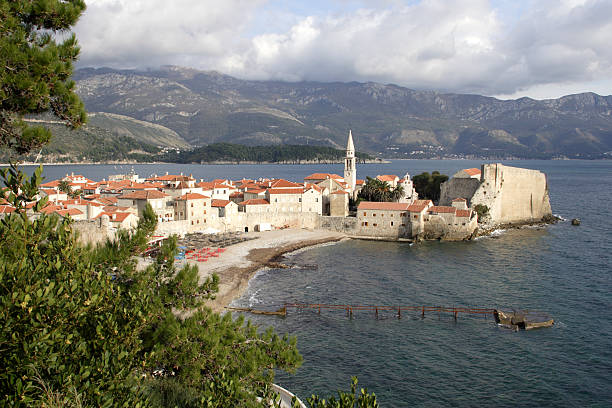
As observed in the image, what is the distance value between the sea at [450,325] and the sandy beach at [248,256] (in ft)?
3.06

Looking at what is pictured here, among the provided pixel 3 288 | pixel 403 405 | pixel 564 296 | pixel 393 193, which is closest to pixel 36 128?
pixel 3 288

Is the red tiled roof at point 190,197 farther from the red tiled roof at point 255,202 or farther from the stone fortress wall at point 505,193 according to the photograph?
the stone fortress wall at point 505,193

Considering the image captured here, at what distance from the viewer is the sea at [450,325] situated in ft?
56.4

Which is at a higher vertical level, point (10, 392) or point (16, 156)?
point (16, 156)

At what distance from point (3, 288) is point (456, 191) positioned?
1981 inches

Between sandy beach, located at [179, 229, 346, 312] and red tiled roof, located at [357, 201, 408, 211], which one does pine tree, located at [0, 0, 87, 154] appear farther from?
red tiled roof, located at [357, 201, 408, 211]

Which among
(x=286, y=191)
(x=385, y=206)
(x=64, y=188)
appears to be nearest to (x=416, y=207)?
(x=385, y=206)

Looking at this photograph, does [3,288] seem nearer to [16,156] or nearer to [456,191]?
[16,156]

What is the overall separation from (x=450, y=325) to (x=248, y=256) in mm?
17704

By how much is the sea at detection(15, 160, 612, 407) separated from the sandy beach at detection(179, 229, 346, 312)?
0.93 meters

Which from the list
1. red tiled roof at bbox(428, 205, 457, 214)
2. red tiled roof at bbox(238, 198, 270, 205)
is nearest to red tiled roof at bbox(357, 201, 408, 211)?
red tiled roof at bbox(428, 205, 457, 214)

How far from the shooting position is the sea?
17.2m

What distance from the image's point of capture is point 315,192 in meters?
48.6

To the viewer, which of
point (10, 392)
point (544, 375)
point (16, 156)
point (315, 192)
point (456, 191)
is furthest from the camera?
point (456, 191)
